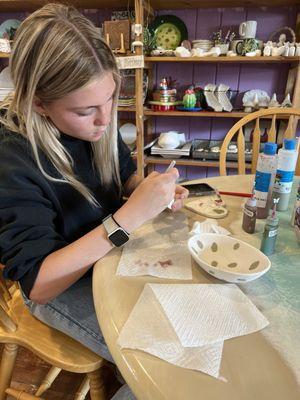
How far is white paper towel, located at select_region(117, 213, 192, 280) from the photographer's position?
24.5 inches

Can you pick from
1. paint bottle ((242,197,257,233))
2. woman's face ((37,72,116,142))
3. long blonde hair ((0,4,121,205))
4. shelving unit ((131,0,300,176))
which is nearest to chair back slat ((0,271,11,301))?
long blonde hair ((0,4,121,205))

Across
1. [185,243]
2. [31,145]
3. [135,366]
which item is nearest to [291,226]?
[185,243]

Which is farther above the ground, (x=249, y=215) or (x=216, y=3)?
(x=216, y=3)

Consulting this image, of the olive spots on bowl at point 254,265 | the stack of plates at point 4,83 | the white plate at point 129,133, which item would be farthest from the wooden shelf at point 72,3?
the olive spots on bowl at point 254,265

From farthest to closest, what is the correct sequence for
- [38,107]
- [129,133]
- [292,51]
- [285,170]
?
[129,133] → [292,51] → [285,170] → [38,107]

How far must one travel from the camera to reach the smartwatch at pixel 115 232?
648 mm

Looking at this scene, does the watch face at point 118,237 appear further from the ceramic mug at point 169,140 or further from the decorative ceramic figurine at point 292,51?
the decorative ceramic figurine at point 292,51

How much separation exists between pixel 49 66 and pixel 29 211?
12.4 inches

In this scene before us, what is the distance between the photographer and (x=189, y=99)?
2.06m

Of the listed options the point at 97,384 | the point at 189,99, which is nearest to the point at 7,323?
the point at 97,384

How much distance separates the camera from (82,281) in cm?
84

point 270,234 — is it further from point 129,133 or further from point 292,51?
point 129,133

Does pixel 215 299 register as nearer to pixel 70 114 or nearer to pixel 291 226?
pixel 291 226

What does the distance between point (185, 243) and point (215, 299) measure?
196 mm
